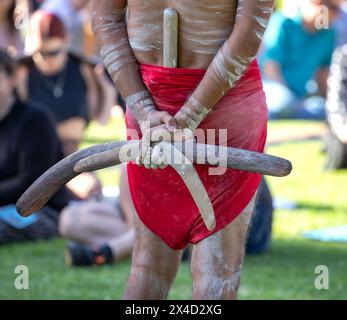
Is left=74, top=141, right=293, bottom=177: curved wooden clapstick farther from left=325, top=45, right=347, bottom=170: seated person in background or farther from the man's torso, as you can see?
left=325, top=45, right=347, bottom=170: seated person in background

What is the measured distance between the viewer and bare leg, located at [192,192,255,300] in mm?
3391

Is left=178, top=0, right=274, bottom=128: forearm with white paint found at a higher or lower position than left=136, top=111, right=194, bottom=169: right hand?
higher

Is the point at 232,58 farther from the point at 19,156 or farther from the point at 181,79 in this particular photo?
the point at 19,156

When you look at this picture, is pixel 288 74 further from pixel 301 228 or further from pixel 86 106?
pixel 301 228

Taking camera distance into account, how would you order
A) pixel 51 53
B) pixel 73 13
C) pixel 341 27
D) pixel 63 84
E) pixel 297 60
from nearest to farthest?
pixel 51 53 < pixel 63 84 < pixel 73 13 < pixel 297 60 < pixel 341 27

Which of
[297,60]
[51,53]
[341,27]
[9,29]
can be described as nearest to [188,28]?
[51,53]

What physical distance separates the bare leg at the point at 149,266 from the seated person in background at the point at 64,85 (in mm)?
4083

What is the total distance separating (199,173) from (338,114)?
17.6ft

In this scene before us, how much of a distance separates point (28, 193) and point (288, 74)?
8.22 meters

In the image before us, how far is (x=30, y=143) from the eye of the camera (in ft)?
20.9

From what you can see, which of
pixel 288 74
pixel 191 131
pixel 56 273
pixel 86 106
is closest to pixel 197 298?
pixel 191 131

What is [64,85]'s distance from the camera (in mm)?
7684

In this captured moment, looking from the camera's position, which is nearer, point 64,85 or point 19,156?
point 19,156
